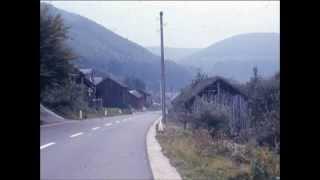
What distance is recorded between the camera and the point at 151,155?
15930 mm

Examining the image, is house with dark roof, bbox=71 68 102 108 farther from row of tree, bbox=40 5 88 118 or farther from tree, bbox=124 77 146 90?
row of tree, bbox=40 5 88 118

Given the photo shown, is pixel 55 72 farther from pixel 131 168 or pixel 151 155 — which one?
pixel 131 168

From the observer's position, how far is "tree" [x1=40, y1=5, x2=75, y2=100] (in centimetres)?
3569

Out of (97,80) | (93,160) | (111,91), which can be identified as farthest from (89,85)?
(93,160)

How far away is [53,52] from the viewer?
36.4 metres

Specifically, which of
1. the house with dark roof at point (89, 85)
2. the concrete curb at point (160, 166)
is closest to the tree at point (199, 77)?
the concrete curb at point (160, 166)

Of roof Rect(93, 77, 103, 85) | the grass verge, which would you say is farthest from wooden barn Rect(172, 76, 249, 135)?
roof Rect(93, 77, 103, 85)

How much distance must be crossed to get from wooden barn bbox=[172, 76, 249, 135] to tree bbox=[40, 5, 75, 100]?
36.9ft

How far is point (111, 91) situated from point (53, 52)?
41.5m

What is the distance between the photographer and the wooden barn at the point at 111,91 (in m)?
75.4

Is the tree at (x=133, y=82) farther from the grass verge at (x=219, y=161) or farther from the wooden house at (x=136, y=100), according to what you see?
the grass verge at (x=219, y=161)
